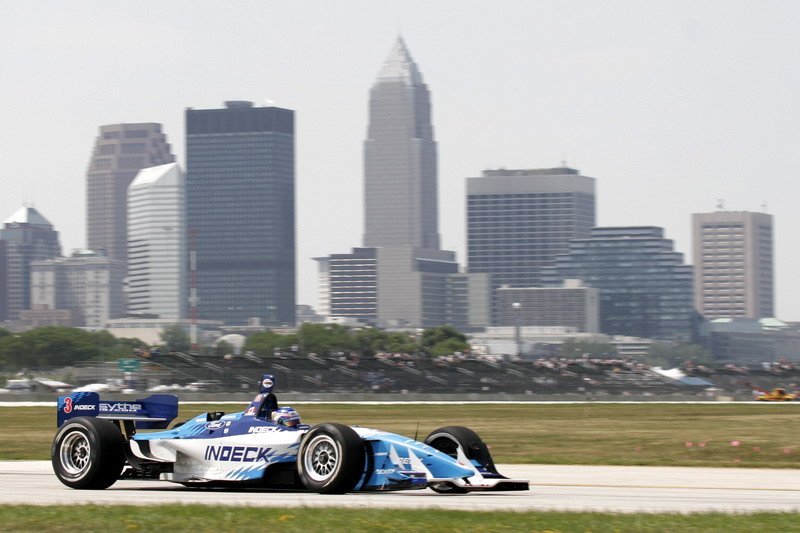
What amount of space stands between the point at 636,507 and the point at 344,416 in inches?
1491

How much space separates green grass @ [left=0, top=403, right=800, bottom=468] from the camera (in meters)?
30.0

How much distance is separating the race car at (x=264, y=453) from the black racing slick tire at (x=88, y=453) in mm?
14

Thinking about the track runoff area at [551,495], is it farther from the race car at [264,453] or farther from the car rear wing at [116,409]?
the car rear wing at [116,409]

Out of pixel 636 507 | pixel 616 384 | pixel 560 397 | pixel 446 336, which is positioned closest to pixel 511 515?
pixel 636 507

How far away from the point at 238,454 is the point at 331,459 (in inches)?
62.3

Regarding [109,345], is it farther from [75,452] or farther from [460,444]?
[460,444]

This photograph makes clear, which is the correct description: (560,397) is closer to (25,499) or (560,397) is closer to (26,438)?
(26,438)

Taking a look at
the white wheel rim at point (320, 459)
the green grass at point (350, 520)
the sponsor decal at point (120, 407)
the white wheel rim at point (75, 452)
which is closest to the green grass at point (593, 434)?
the white wheel rim at point (320, 459)

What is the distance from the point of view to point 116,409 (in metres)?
21.7

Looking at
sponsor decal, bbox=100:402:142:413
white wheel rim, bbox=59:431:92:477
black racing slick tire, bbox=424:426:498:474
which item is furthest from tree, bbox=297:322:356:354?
black racing slick tire, bbox=424:426:498:474

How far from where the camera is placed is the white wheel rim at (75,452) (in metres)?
20.7

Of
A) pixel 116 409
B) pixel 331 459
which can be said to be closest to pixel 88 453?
pixel 116 409

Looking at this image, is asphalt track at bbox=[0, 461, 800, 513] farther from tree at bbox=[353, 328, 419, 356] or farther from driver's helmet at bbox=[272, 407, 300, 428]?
tree at bbox=[353, 328, 419, 356]

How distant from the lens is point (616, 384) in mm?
99375
